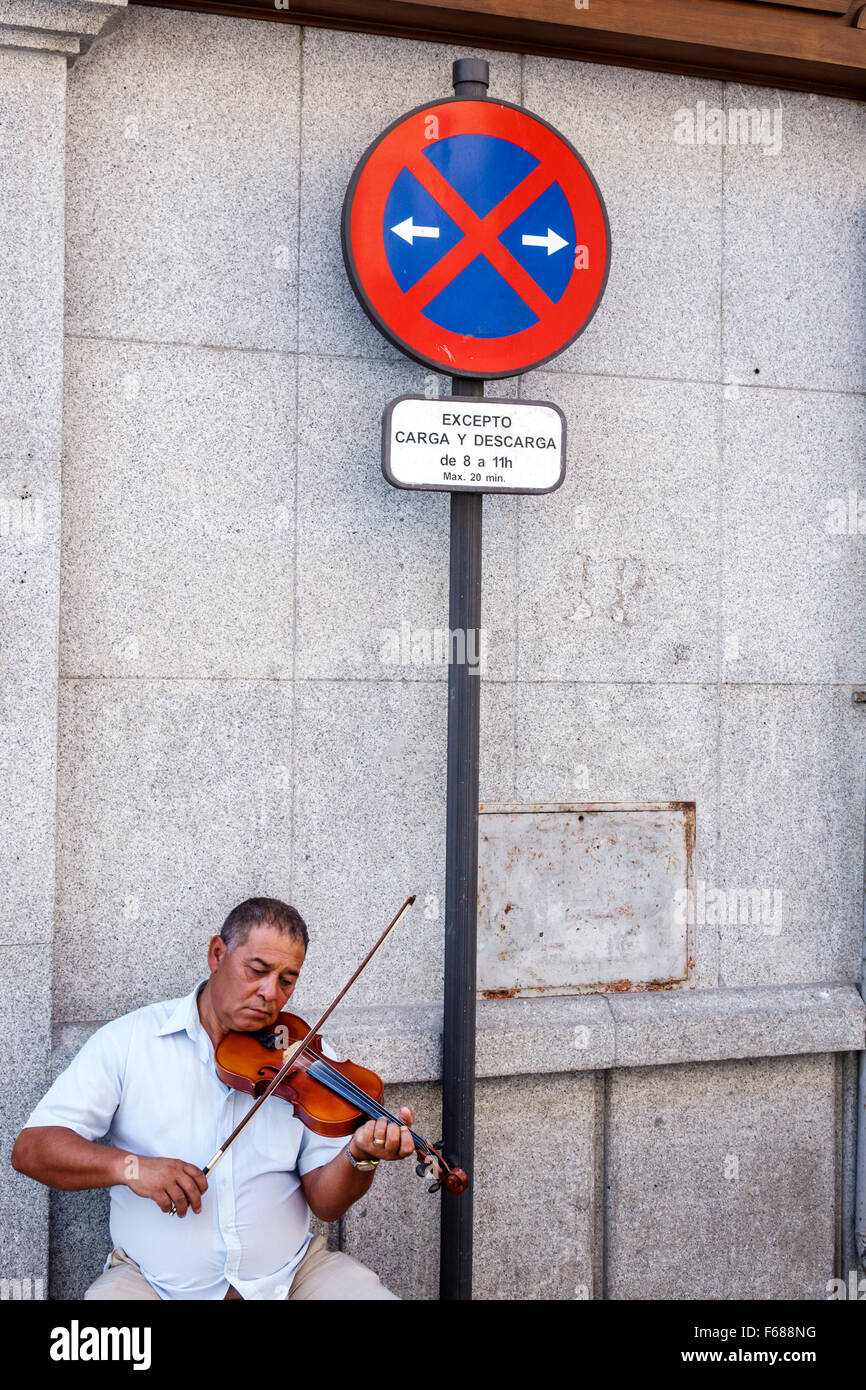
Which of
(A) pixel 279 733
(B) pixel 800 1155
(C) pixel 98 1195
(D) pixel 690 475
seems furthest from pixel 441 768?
(B) pixel 800 1155

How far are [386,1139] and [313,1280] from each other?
64 centimetres

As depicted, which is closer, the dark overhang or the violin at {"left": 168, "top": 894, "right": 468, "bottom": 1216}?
the violin at {"left": 168, "top": 894, "right": 468, "bottom": 1216}

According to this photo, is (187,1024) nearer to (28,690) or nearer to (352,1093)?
(352,1093)

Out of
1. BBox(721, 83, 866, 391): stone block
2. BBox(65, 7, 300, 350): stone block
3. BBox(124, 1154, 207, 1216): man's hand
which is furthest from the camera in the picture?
BBox(721, 83, 866, 391): stone block

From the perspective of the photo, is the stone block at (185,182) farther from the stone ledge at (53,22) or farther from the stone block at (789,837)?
the stone block at (789,837)

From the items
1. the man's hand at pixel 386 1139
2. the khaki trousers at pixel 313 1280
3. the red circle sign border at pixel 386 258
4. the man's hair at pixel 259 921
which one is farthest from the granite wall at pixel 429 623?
the man's hand at pixel 386 1139

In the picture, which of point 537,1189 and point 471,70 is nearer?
point 471,70

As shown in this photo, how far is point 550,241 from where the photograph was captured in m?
3.23

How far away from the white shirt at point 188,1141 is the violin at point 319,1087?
0.51ft

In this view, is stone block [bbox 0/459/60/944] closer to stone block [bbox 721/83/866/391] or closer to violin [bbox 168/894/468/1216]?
violin [bbox 168/894/468/1216]

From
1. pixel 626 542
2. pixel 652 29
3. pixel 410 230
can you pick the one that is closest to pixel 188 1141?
pixel 626 542

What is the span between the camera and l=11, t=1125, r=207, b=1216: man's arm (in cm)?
250

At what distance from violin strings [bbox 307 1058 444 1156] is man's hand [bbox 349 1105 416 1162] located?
2 centimetres

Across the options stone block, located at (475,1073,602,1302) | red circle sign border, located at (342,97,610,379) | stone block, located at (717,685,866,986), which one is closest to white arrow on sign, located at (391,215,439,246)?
red circle sign border, located at (342,97,610,379)
